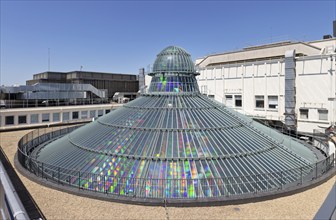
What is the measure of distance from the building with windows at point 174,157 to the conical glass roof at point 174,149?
0.05m

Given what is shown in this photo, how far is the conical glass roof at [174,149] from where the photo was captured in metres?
13.2

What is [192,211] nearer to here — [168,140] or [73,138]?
[168,140]

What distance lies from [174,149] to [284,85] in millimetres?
26273

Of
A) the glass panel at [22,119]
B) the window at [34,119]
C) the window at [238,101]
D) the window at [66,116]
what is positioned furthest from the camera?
the window at [66,116]

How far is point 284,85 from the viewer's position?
35.4 meters

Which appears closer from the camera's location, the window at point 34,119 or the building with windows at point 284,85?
the building with windows at point 284,85

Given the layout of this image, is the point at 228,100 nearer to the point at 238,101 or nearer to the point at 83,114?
the point at 238,101

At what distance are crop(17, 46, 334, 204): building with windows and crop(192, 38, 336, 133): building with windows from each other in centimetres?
1411

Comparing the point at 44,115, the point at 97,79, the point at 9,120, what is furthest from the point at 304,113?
the point at 97,79

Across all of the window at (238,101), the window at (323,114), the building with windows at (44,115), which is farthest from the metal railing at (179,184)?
the window at (238,101)

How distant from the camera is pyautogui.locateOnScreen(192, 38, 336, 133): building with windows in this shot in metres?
31.9

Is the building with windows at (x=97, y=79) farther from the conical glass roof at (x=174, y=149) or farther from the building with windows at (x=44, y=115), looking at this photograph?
the conical glass roof at (x=174, y=149)

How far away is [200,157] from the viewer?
571 inches

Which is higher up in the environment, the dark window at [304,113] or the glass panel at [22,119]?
the dark window at [304,113]
